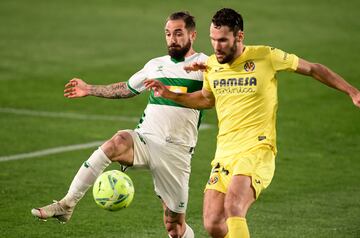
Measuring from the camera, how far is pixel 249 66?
10711 millimetres

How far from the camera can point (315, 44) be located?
2961cm

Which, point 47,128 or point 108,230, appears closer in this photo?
point 108,230

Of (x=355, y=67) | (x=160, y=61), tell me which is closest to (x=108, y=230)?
(x=160, y=61)

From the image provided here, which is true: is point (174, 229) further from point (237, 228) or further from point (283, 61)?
point (283, 61)

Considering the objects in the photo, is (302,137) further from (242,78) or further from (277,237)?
(242,78)

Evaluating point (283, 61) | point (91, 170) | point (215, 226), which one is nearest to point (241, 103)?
point (283, 61)

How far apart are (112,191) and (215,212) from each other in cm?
125

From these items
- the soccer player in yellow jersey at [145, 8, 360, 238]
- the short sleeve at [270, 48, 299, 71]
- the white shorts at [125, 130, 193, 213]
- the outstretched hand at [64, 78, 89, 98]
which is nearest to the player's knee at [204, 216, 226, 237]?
the soccer player in yellow jersey at [145, 8, 360, 238]

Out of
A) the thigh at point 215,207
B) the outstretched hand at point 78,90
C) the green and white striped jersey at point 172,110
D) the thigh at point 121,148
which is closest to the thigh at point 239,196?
the thigh at point 215,207

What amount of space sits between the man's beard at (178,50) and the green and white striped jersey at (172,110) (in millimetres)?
74

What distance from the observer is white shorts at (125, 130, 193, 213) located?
38.7 feet

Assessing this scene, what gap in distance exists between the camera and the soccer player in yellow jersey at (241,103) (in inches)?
413

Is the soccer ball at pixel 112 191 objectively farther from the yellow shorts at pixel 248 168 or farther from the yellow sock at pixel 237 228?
the yellow sock at pixel 237 228

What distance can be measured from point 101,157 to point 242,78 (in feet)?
6.11
